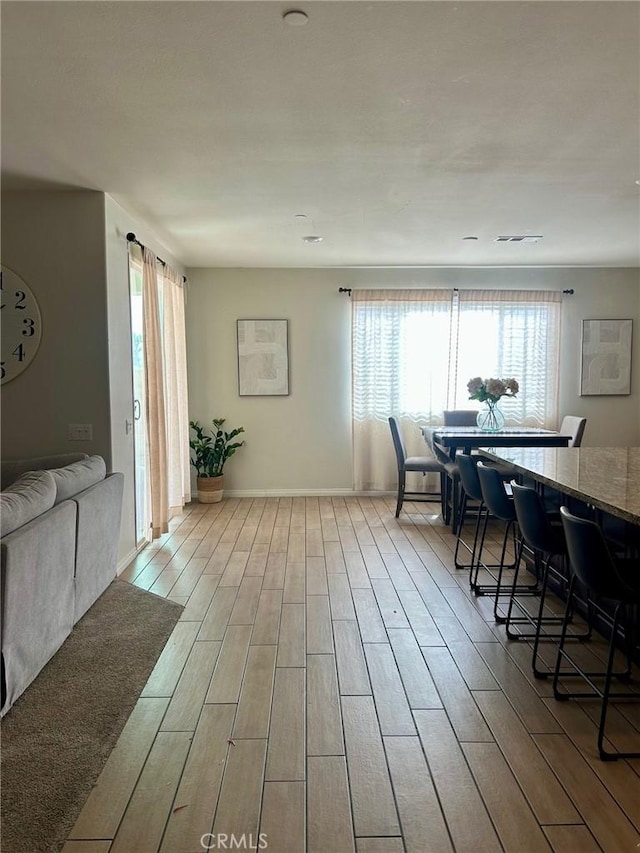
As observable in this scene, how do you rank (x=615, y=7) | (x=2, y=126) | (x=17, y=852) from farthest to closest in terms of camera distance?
(x=2, y=126) < (x=615, y=7) < (x=17, y=852)

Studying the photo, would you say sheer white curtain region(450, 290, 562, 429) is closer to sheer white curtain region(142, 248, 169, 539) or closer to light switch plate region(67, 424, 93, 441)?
sheer white curtain region(142, 248, 169, 539)

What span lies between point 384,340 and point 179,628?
429 cm

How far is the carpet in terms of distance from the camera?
1790 millimetres

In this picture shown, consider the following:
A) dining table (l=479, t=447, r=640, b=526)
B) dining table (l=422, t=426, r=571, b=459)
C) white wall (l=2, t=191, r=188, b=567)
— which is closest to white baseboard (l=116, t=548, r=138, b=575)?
white wall (l=2, t=191, r=188, b=567)

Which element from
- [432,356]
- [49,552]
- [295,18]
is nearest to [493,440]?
[432,356]

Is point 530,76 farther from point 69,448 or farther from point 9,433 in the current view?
point 9,433

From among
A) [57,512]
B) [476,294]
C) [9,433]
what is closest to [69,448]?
[9,433]

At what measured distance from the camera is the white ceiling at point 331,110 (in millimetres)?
1986

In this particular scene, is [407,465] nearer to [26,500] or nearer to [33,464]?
[33,464]

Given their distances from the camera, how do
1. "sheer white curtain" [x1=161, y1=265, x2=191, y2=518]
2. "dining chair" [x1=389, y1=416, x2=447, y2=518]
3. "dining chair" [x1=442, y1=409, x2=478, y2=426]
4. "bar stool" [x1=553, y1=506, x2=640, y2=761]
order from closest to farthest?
"bar stool" [x1=553, y1=506, x2=640, y2=761] → "sheer white curtain" [x1=161, y1=265, x2=191, y2=518] → "dining chair" [x1=389, y1=416, x2=447, y2=518] → "dining chair" [x1=442, y1=409, x2=478, y2=426]

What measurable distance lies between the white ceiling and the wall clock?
65 centimetres

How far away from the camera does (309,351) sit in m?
6.64

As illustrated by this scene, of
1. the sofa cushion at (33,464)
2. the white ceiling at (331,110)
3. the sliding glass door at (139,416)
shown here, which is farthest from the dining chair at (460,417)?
the sofa cushion at (33,464)

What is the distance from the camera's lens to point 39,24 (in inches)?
78.3
